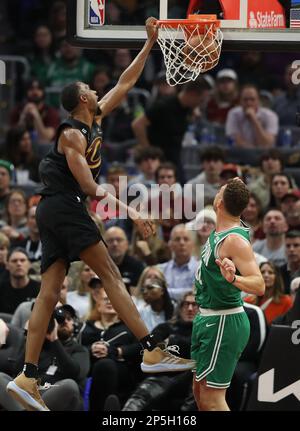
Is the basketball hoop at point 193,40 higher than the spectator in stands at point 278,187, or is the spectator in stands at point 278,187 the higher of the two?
the basketball hoop at point 193,40

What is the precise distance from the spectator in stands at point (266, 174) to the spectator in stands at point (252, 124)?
92 cm

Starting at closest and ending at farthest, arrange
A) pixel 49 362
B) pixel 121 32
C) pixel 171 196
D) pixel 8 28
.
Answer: pixel 121 32
pixel 49 362
pixel 171 196
pixel 8 28

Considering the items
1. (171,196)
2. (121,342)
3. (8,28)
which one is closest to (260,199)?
(171,196)

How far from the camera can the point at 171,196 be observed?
13.6 meters

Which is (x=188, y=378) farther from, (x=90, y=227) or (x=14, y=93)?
(x=14, y=93)

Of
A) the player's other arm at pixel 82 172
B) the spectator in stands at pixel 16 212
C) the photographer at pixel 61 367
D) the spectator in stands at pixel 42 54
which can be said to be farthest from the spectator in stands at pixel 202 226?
the spectator in stands at pixel 42 54

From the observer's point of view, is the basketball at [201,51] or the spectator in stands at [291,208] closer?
the basketball at [201,51]

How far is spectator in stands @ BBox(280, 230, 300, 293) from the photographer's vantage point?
12188 mm

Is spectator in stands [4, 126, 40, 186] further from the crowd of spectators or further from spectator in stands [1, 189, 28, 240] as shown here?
spectator in stands [1, 189, 28, 240]

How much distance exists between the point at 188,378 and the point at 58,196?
2592mm

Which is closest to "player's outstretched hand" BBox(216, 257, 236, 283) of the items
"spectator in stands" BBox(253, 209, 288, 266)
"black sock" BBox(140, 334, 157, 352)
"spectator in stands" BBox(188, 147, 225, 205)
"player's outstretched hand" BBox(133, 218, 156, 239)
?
"player's outstretched hand" BBox(133, 218, 156, 239)

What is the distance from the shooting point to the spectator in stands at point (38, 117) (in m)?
16.2

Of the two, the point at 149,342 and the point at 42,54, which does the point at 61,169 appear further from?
the point at 42,54

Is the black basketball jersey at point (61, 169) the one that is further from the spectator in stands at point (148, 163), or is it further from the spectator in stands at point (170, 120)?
the spectator in stands at point (170, 120)
